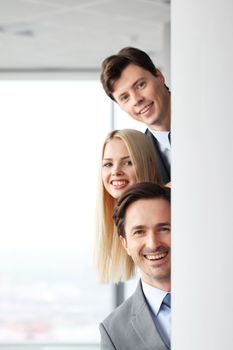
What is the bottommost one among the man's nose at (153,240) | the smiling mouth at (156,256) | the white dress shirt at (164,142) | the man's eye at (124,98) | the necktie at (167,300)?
the necktie at (167,300)

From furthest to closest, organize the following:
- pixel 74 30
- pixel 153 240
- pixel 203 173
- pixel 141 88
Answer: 1. pixel 74 30
2. pixel 141 88
3. pixel 153 240
4. pixel 203 173

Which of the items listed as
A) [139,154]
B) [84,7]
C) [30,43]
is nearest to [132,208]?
[139,154]

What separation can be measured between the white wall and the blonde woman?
1.17m

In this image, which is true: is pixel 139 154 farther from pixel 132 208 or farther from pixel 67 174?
pixel 67 174

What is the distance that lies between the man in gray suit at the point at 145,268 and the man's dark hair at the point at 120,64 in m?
0.46

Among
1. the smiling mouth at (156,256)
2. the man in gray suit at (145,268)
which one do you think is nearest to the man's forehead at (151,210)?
the man in gray suit at (145,268)

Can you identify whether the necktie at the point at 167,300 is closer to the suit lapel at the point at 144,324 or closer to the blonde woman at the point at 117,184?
A: the suit lapel at the point at 144,324

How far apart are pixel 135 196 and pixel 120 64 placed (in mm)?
527

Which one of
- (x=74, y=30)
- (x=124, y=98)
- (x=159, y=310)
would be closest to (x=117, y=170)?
(x=124, y=98)

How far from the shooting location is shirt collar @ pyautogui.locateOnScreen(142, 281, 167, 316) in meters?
2.18

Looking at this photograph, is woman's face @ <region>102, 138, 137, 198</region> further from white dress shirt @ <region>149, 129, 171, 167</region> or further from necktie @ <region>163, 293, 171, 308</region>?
necktie @ <region>163, 293, 171, 308</region>

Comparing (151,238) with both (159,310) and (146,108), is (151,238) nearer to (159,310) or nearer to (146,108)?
(159,310)

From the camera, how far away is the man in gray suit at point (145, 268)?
208 cm

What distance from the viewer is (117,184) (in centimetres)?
233
